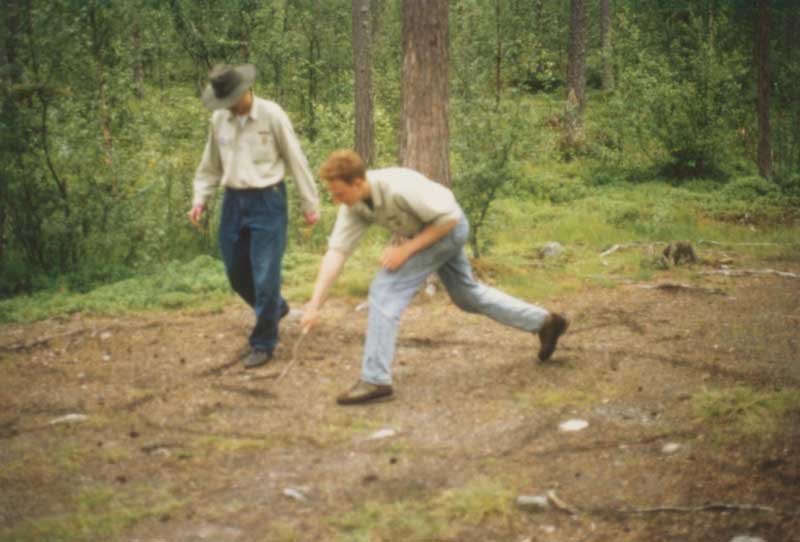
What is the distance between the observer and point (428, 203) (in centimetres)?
493

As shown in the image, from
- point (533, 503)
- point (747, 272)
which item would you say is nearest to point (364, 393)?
point (533, 503)

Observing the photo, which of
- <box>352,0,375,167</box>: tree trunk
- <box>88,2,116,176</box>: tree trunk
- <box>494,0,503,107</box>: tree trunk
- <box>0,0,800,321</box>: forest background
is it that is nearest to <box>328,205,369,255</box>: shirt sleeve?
<box>0,0,800,321</box>: forest background

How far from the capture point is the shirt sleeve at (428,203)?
4918 millimetres

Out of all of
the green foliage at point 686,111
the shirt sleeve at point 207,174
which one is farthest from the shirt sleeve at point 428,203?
the green foliage at point 686,111

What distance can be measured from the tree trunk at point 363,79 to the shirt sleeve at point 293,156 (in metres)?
10.4

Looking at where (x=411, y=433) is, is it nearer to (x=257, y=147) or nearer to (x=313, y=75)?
(x=257, y=147)

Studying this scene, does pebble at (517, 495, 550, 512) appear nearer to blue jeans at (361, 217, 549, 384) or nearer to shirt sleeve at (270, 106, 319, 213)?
blue jeans at (361, 217, 549, 384)

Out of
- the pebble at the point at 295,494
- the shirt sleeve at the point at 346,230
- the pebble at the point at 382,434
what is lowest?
the pebble at the point at 382,434

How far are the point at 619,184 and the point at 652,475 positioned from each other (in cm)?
1449

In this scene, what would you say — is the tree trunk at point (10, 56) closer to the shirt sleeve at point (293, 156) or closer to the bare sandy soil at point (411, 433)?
the bare sandy soil at point (411, 433)

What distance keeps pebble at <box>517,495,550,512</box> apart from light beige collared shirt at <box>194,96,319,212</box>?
3062mm

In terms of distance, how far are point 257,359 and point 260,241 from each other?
910mm

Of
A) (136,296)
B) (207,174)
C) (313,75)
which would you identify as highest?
(313,75)

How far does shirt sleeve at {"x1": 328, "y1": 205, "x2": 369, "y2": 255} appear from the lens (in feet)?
16.7
